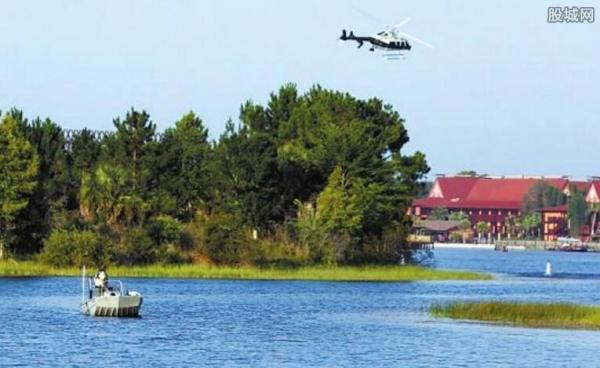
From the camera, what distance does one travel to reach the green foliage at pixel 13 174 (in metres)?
102

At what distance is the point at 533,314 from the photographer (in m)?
65.2

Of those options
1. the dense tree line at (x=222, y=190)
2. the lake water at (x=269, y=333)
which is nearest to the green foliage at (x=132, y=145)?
the dense tree line at (x=222, y=190)

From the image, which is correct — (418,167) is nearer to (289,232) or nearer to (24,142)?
(289,232)

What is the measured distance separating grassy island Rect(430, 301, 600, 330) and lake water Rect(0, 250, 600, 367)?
4.54 feet

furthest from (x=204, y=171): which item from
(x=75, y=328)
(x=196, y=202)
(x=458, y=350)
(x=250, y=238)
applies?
(x=458, y=350)

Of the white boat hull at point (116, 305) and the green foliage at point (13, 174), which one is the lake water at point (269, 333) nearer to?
the white boat hull at point (116, 305)

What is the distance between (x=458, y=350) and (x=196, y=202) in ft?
195

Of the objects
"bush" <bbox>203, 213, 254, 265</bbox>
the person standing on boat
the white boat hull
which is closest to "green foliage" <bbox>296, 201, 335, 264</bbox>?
"bush" <bbox>203, 213, 254, 265</bbox>

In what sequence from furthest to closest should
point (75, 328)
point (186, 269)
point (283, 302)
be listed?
point (186, 269) < point (283, 302) < point (75, 328)

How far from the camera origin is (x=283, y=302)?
80875 mm

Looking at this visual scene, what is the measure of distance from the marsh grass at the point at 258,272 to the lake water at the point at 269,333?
7.68m

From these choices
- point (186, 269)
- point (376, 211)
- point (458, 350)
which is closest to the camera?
point (458, 350)

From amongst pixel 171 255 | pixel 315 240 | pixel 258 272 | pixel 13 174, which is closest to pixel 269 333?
pixel 258 272

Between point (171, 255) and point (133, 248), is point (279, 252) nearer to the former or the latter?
point (171, 255)
